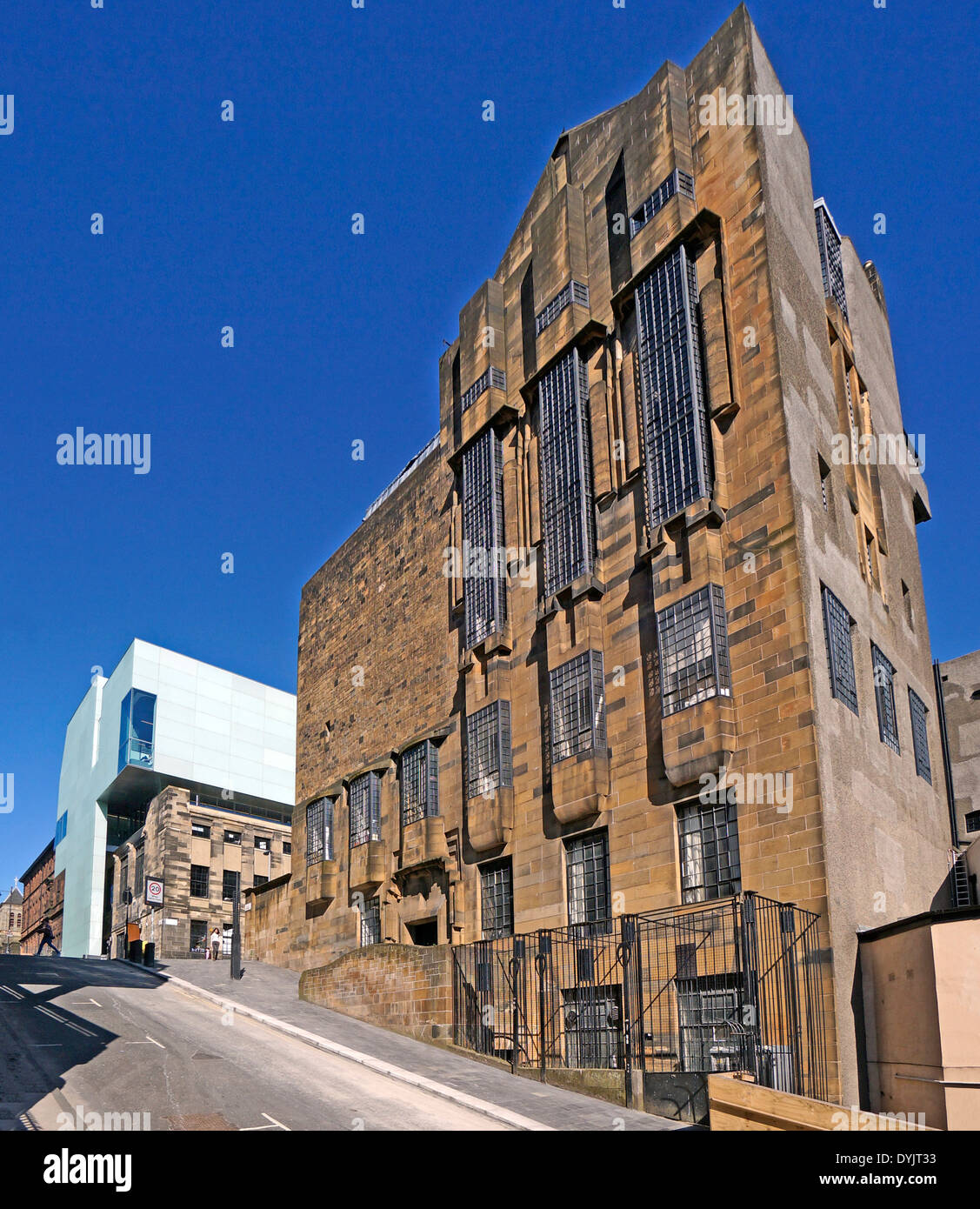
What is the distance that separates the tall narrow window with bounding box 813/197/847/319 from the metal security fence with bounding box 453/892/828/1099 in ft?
52.0

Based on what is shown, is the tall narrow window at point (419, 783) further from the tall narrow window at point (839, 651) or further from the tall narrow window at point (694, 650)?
the tall narrow window at point (839, 651)

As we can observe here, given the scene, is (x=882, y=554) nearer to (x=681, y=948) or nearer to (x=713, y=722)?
(x=713, y=722)

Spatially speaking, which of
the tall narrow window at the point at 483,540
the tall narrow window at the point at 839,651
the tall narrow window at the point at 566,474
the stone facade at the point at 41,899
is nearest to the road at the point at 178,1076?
the tall narrow window at the point at 839,651

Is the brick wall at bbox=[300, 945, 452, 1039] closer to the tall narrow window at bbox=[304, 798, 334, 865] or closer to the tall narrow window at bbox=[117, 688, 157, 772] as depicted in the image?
the tall narrow window at bbox=[304, 798, 334, 865]

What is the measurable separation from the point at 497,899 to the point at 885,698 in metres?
10.1

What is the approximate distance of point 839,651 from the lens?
2164 centimetres

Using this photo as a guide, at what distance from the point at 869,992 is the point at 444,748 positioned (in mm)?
14667

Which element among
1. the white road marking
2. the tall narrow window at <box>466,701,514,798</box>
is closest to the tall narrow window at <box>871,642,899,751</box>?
the tall narrow window at <box>466,701,514,798</box>

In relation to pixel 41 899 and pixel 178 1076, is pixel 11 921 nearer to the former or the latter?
pixel 41 899

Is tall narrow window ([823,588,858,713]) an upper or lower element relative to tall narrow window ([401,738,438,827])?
upper

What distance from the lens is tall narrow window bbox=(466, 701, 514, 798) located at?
2708 cm

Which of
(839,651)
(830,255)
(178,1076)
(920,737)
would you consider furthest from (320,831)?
(830,255)
